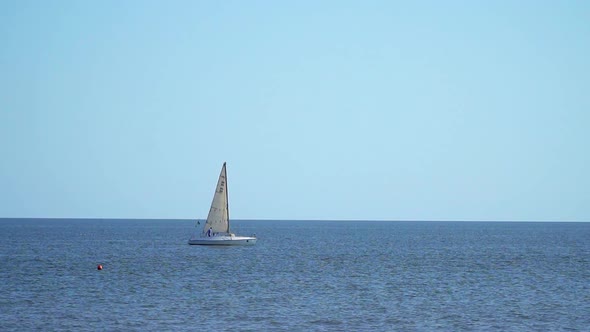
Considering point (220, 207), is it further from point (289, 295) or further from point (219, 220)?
point (289, 295)

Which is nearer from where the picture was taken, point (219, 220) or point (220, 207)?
point (220, 207)

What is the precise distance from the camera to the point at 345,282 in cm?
7556

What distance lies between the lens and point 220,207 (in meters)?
117

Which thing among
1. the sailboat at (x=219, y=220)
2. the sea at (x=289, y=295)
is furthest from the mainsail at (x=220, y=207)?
the sea at (x=289, y=295)

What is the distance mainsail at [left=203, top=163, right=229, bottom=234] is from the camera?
117 meters

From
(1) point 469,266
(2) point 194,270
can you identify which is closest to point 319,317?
(2) point 194,270

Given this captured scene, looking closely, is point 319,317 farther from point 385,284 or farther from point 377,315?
point 385,284

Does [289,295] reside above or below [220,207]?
below

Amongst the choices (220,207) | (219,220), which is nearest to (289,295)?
(220,207)

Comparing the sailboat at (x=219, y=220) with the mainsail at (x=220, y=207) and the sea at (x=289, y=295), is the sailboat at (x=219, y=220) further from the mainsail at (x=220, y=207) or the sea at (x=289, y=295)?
the sea at (x=289, y=295)

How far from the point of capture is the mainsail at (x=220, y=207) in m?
117

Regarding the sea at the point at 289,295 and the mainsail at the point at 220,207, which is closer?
the sea at the point at 289,295

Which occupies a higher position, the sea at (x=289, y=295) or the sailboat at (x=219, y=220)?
the sailboat at (x=219, y=220)

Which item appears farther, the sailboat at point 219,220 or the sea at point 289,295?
the sailboat at point 219,220
